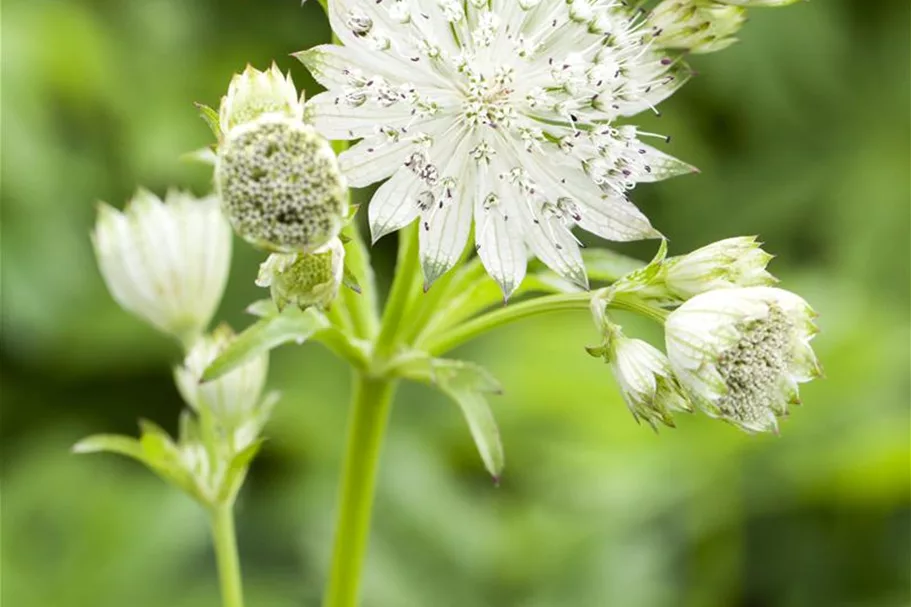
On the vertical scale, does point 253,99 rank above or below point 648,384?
above

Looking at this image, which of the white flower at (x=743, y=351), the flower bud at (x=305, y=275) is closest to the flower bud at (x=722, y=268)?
the white flower at (x=743, y=351)

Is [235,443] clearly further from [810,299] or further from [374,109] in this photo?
[810,299]

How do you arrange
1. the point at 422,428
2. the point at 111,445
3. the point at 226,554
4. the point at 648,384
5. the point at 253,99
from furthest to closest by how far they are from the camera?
the point at 422,428 < the point at 226,554 < the point at 111,445 < the point at 648,384 < the point at 253,99

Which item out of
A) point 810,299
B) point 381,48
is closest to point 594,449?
point 810,299

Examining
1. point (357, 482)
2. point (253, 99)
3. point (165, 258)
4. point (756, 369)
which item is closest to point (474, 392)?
point (357, 482)

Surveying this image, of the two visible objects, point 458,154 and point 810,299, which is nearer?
point 458,154

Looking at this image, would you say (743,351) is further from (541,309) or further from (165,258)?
(165,258)
